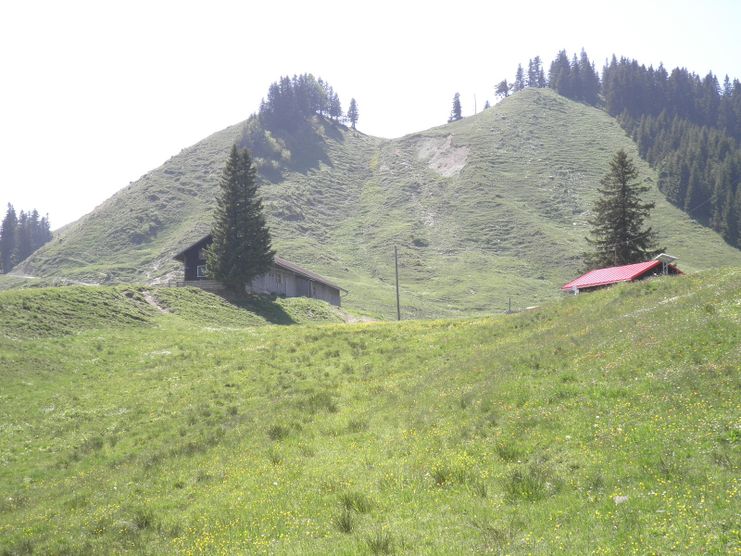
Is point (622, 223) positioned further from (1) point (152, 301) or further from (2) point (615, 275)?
(1) point (152, 301)

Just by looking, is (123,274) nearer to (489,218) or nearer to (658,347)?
(489,218)

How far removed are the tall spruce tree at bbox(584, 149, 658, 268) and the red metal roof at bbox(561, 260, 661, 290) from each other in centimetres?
922

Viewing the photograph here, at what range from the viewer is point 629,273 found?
4200 cm

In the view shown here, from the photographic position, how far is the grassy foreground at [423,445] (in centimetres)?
949

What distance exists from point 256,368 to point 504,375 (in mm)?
16658

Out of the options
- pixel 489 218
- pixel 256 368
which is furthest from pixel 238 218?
pixel 489 218

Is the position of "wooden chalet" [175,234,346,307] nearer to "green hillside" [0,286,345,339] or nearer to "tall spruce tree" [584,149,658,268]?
"green hillside" [0,286,345,339]

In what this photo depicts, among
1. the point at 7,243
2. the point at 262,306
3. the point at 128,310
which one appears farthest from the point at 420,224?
the point at 7,243

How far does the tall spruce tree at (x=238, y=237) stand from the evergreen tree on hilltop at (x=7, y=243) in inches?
5260

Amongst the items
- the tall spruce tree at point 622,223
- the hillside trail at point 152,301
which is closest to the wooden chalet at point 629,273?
the tall spruce tree at point 622,223

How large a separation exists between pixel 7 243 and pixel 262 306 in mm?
148960

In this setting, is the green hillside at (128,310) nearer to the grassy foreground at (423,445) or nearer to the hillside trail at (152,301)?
the hillside trail at (152,301)

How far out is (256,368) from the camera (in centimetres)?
3114

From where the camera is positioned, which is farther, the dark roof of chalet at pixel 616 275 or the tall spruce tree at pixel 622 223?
the tall spruce tree at pixel 622 223
